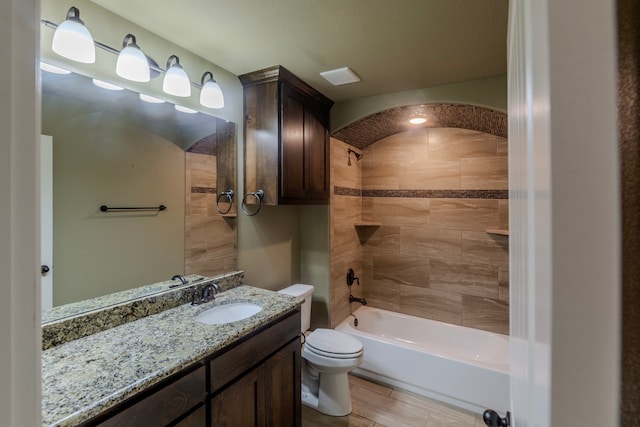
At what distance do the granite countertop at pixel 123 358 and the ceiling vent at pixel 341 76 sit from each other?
1.66m

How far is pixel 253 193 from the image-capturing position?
218 cm

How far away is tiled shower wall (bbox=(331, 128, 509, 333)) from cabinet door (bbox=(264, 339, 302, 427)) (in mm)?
1180

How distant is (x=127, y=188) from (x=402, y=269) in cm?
264

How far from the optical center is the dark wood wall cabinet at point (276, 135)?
2102 millimetres

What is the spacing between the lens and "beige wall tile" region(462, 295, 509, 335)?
105 inches

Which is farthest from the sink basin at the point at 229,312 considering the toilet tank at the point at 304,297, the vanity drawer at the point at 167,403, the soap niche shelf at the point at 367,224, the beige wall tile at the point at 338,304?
the soap niche shelf at the point at 367,224

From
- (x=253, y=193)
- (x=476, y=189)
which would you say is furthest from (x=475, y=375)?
(x=253, y=193)

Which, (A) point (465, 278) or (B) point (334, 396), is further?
(A) point (465, 278)

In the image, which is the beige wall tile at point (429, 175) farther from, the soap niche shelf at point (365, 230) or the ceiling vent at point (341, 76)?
the ceiling vent at point (341, 76)

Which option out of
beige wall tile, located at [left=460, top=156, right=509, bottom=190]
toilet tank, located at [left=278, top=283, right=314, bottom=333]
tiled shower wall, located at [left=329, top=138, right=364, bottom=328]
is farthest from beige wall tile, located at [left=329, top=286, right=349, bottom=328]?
beige wall tile, located at [left=460, top=156, right=509, bottom=190]

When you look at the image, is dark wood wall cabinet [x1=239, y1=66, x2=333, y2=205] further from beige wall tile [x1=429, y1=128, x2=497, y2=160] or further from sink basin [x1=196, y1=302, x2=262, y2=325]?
beige wall tile [x1=429, y1=128, x2=497, y2=160]

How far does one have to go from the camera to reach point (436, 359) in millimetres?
2266

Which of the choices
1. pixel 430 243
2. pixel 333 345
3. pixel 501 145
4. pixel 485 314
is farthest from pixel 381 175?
pixel 333 345

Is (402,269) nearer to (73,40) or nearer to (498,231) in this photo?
(498,231)
